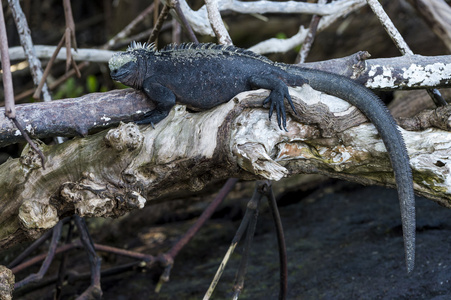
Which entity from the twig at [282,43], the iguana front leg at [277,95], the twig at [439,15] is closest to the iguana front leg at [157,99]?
the iguana front leg at [277,95]

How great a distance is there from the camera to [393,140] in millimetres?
2359

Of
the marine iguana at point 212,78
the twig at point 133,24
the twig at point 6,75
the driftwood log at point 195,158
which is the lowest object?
the driftwood log at point 195,158

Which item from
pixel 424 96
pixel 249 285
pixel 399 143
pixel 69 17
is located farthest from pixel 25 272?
pixel 424 96

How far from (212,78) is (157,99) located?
0.34 meters

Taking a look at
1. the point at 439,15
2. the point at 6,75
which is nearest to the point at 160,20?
the point at 6,75

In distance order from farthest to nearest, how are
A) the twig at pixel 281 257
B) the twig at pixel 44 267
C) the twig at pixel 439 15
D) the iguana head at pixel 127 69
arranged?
the twig at pixel 439 15, the twig at pixel 44 267, the twig at pixel 281 257, the iguana head at pixel 127 69

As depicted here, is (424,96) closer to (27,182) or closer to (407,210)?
(407,210)

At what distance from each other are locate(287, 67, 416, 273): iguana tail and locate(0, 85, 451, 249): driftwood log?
0.19 ft

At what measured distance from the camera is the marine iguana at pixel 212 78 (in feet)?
8.30

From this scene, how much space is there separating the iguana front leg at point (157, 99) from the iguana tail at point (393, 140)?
86 cm

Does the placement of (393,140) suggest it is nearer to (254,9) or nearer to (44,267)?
(254,9)

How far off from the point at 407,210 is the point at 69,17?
2282mm

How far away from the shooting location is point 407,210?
94.9 inches

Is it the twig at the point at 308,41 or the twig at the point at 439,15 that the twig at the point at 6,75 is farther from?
the twig at the point at 439,15
